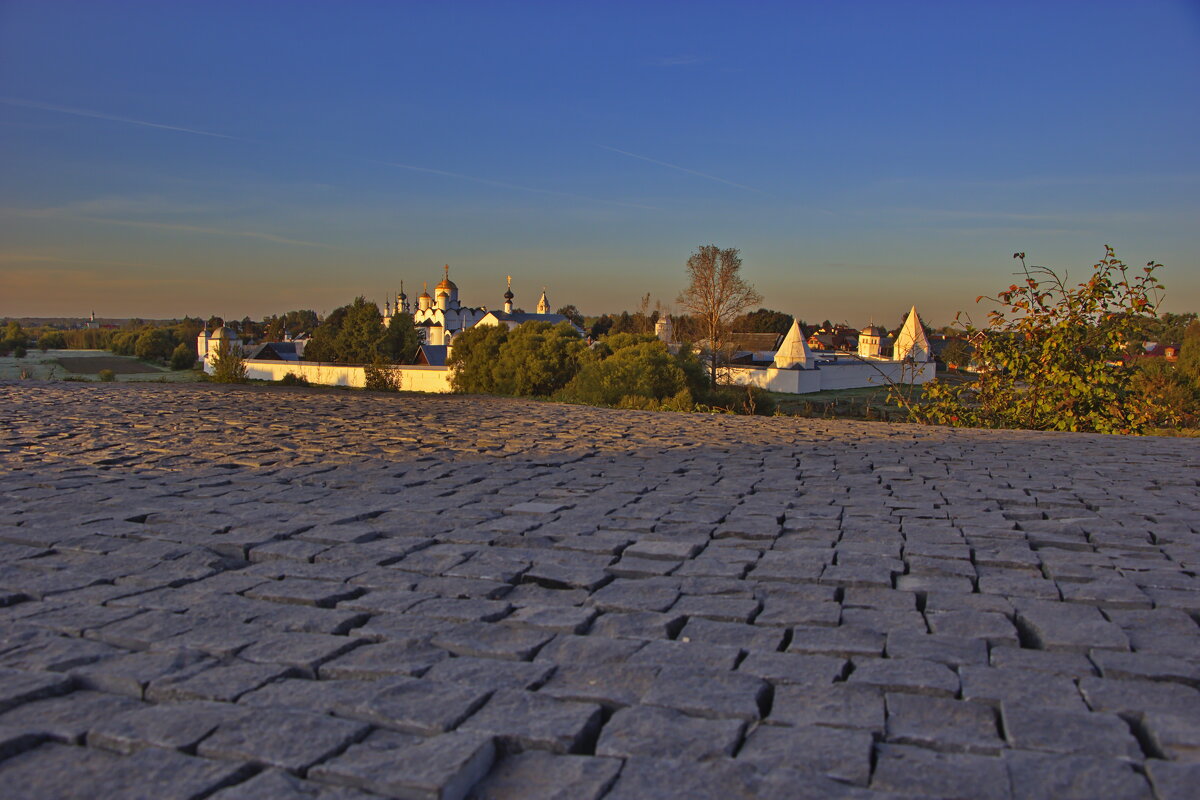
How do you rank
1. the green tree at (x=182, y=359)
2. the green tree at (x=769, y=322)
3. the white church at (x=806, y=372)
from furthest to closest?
1. the green tree at (x=769, y=322)
2. the green tree at (x=182, y=359)
3. the white church at (x=806, y=372)

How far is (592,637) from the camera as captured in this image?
2781 millimetres

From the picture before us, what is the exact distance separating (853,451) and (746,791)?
256 inches

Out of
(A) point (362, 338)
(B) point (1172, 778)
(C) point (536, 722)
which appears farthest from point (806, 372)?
(C) point (536, 722)

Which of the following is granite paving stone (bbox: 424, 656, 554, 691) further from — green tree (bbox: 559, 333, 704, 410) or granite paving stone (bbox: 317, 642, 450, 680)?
green tree (bbox: 559, 333, 704, 410)

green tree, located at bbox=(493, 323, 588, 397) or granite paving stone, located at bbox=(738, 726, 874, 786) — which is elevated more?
green tree, located at bbox=(493, 323, 588, 397)

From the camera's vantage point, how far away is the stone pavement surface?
196 cm

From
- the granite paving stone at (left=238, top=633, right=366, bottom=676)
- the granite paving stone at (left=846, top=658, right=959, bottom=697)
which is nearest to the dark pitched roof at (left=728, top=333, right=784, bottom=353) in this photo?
the granite paving stone at (left=846, top=658, right=959, bottom=697)

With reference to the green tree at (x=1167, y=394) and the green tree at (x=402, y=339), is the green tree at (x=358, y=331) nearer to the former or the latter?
the green tree at (x=402, y=339)

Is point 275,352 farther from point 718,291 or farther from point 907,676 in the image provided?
point 907,676

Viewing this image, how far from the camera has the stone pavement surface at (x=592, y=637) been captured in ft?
6.45

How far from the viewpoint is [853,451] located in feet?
26.2

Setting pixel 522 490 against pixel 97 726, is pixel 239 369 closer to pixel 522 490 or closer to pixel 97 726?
pixel 522 490

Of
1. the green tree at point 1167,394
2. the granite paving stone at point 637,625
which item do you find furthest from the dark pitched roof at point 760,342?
the granite paving stone at point 637,625

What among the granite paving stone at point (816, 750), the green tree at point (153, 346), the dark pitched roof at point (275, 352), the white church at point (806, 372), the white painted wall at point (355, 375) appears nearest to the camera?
the granite paving stone at point (816, 750)
